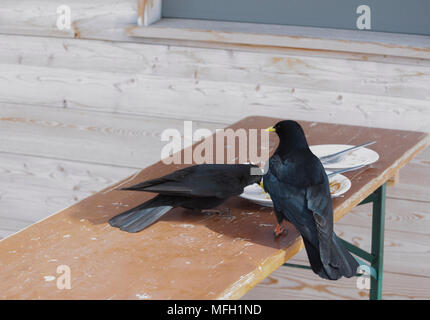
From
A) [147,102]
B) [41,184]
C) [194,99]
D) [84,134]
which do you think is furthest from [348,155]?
[41,184]

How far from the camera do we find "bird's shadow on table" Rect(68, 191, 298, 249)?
1402 mm

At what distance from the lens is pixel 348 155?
1.88 metres

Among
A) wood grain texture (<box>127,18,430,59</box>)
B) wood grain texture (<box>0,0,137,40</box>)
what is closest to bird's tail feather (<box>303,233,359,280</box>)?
wood grain texture (<box>127,18,430,59</box>)

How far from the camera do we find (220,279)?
1203 millimetres

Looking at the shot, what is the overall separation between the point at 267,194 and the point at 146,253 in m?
0.40

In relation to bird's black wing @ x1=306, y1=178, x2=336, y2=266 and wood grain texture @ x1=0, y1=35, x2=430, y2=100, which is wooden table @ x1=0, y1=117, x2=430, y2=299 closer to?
bird's black wing @ x1=306, y1=178, x2=336, y2=266

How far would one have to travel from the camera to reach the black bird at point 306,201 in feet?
4.20

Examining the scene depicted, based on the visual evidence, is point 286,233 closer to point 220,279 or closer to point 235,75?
point 220,279

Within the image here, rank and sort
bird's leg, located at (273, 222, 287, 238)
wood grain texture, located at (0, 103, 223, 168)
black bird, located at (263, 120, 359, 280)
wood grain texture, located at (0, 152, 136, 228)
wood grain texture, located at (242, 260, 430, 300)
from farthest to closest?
wood grain texture, located at (0, 152, 136, 228)
wood grain texture, located at (0, 103, 223, 168)
wood grain texture, located at (242, 260, 430, 300)
bird's leg, located at (273, 222, 287, 238)
black bird, located at (263, 120, 359, 280)

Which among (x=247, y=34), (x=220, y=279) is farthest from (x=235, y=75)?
(x=220, y=279)

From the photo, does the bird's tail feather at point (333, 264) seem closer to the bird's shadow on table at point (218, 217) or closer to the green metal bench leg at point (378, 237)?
the bird's shadow on table at point (218, 217)

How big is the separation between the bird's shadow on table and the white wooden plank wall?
1081mm

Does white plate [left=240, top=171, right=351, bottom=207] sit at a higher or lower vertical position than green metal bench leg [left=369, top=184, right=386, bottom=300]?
higher

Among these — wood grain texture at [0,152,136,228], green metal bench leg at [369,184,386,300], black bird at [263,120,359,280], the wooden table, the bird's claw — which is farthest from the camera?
wood grain texture at [0,152,136,228]
